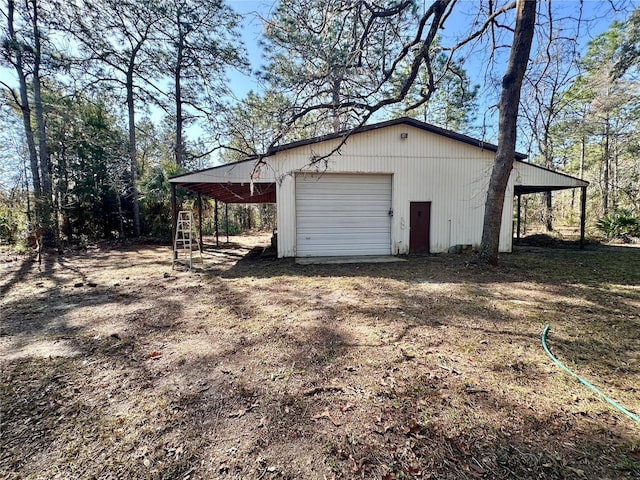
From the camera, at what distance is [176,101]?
1561cm

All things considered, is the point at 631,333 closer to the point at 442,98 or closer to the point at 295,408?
the point at 295,408

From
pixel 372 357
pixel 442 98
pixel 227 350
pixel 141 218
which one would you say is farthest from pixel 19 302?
pixel 442 98

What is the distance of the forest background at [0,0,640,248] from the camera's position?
22.5ft

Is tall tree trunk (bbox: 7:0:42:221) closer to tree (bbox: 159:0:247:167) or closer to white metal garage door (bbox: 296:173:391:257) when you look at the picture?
tree (bbox: 159:0:247:167)

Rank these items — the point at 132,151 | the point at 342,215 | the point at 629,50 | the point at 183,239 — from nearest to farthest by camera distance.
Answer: the point at 183,239 < the point at 342,215 < the point at 629,50 < the point at 132,151

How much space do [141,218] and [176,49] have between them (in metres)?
9.07

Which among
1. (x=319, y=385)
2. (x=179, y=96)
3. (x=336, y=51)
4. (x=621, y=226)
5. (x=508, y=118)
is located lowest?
(x=319, y=385)

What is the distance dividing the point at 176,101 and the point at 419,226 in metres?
14.4

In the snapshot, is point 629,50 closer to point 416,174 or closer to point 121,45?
point 416,174

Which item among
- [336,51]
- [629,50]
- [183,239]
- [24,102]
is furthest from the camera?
[629,50]

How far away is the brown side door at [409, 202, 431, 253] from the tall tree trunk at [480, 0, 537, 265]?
109 inches

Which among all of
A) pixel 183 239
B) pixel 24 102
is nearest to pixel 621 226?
pixel 183 239

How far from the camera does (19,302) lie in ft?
15.9

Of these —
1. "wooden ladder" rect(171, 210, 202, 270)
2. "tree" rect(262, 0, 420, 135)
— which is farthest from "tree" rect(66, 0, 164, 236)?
"tree" rect(262, 0, 420, 135)
